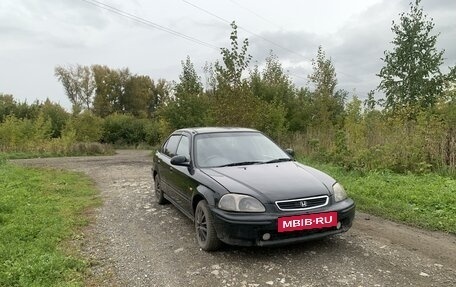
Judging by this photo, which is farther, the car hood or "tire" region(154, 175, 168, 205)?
"tire" region(154, 175, 168, 205)

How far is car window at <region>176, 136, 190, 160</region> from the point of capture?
5572 millimetres

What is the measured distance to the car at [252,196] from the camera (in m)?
3.92

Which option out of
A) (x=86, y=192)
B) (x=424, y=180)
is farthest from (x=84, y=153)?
(x=424, y=180)

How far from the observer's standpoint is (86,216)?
6.46 metres

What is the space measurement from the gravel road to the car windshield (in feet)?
3.69

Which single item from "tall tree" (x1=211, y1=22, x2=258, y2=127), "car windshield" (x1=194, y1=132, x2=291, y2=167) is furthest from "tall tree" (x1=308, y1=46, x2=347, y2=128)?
"car windshield" (x1=194, y1=132, x2=291, y2=167)

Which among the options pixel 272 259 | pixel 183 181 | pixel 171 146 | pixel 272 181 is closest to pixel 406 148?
pixel 171 146

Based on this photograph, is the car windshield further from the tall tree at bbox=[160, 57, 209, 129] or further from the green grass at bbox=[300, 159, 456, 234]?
the tall tree at bbox=[160, 57, 209, 129]

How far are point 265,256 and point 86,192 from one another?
5754mm

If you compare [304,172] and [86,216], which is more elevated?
[304,172]

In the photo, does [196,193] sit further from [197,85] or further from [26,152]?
[26,152]

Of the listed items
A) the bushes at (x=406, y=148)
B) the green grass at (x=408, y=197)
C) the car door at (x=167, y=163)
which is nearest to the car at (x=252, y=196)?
the car door at (x=167, y=163)

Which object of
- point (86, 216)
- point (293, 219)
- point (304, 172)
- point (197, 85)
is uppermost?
point (197, 85)

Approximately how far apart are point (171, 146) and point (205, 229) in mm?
2503
